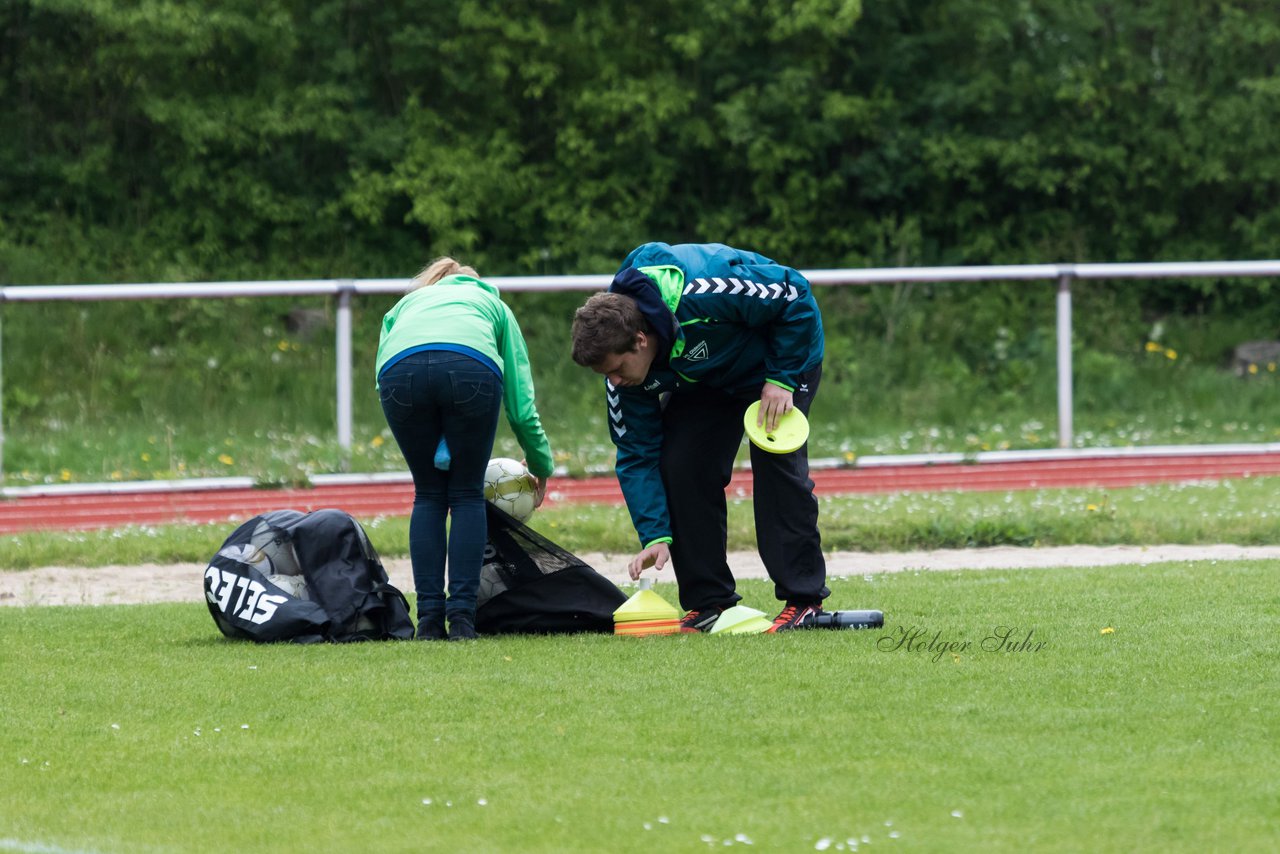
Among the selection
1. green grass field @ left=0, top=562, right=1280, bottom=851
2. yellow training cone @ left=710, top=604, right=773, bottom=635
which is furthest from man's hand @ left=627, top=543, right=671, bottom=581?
yellow training cone @ left=710, top=604, right=773, bottom=635

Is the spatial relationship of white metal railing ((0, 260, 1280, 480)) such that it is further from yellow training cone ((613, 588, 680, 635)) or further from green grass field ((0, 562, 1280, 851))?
green grass field ((0, 562, 1280, 851))

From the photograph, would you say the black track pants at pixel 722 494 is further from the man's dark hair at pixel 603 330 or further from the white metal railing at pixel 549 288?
the white metal railing at pixel 549 288

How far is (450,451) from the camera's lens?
5734 mm

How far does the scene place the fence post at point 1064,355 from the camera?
11.9 meters

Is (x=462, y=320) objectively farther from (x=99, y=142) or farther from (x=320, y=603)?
(x=99, y=142)

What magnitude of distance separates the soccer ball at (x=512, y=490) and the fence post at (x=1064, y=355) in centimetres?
646

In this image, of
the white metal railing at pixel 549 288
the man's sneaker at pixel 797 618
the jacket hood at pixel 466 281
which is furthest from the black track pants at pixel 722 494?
the white metal railing at pixel 549 288

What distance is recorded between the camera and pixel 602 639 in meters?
5.77

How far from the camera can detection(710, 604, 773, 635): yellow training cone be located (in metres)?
5.86

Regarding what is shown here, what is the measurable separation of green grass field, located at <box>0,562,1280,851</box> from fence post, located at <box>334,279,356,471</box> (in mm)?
4993

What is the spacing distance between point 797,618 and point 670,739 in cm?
175

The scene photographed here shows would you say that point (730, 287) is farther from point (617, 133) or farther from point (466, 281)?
point (617, 133)

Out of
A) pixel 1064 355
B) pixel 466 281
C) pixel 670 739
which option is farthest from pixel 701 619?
pixel 1064 355

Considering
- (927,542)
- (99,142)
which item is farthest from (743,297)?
(99,142)
